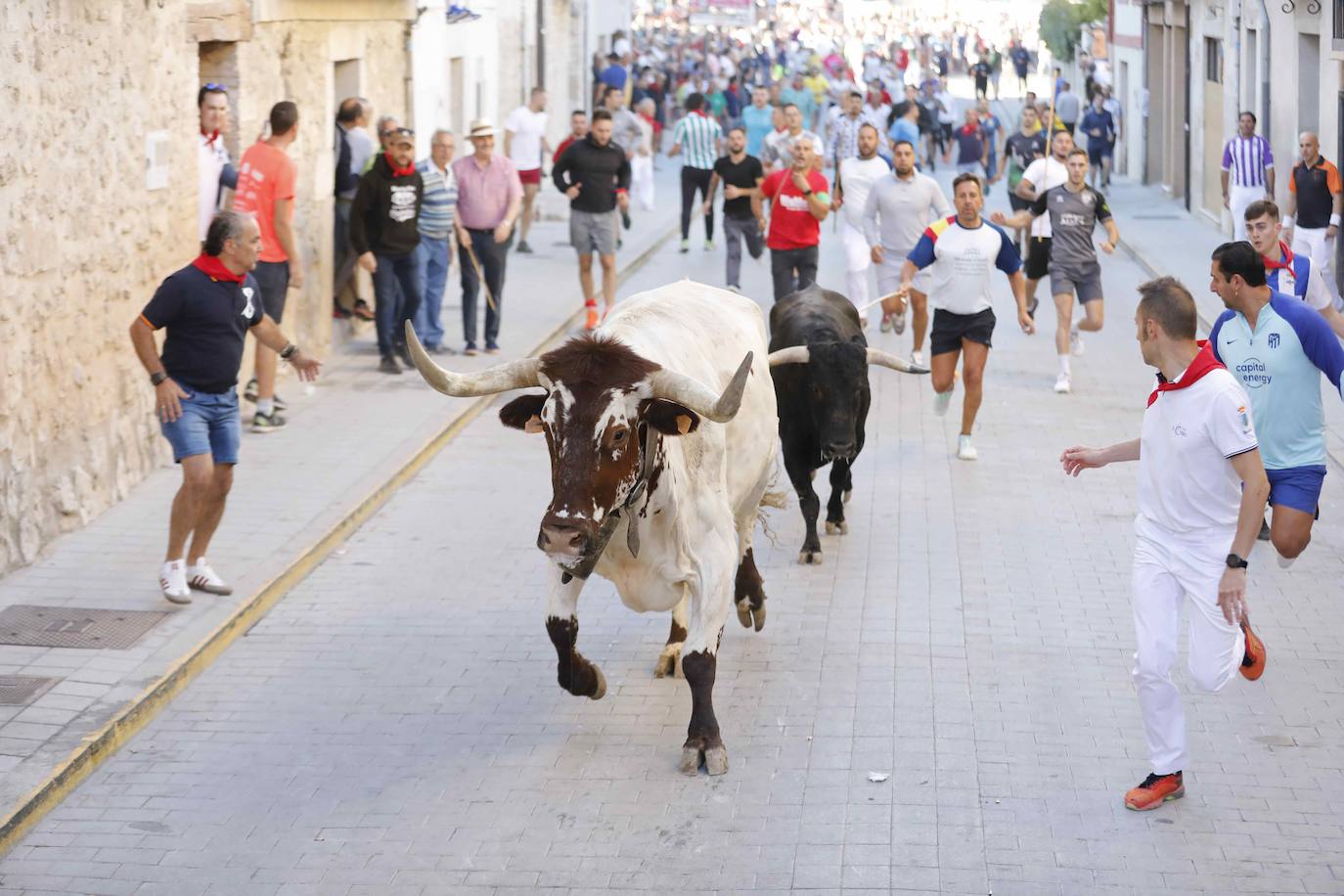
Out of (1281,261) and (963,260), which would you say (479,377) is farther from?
(963,260)

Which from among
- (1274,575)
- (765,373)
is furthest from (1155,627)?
(1274,575)

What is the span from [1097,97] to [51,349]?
88.8ft

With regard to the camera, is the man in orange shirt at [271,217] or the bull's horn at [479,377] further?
the man in orange shirt at [271,217]

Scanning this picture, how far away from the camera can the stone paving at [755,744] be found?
21.8 feet

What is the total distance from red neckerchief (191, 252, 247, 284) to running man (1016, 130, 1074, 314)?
8743mm

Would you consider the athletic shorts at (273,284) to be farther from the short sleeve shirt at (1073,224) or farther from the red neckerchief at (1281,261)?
the red neckerchief at (1281,261)

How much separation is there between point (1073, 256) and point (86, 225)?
7933 millimetres

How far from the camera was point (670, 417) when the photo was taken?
7242mm

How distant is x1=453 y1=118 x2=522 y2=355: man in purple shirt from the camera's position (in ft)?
55.4

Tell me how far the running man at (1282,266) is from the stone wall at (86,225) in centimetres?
635

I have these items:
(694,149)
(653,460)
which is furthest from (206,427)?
(694,149)

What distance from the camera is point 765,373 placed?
30.0 feet

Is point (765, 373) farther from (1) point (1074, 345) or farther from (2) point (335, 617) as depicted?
(1) point (1074, 345)

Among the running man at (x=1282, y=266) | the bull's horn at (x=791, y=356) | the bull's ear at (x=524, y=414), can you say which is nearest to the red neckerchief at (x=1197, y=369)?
the bull's ear at (x=524, y=414)
